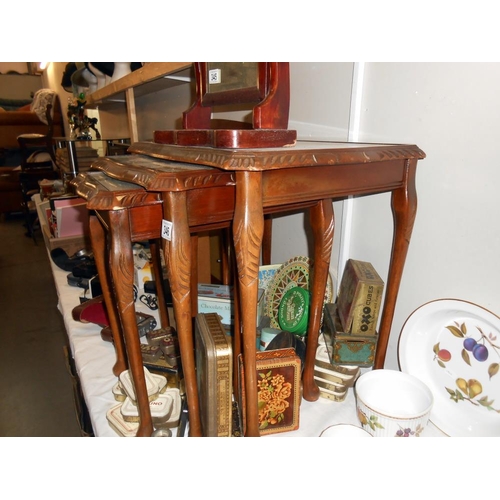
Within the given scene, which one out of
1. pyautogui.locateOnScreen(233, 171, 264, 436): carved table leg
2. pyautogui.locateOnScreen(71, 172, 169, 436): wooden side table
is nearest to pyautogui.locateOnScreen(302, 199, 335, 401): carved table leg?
pyautogui.locateOnScreen(233, 171, 264, 436): carved table leg

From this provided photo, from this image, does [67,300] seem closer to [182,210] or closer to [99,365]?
[99,365]

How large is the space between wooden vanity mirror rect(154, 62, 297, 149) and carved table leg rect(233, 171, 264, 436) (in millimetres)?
94

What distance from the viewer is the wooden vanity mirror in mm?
610

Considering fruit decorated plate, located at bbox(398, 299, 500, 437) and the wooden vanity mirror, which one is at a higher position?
the wooden vanity mirror

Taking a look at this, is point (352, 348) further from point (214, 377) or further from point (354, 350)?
point (214, 377)

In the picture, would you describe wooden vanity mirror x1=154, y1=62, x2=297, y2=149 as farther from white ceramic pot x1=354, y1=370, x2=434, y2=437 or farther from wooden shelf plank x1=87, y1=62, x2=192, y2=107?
white ceramic pot x1=354, y1=370, x2=434, y2=437

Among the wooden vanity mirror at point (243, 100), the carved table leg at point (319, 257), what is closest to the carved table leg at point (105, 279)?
the wooden vanity mirror at point (243, 100)

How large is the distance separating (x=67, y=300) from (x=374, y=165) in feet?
3.83

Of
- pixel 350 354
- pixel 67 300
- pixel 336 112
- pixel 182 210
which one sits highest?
pixel 336 112

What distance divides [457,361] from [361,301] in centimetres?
22

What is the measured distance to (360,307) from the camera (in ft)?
2.84

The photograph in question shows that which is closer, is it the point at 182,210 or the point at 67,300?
the point at 182,210

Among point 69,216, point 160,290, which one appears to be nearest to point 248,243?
point 160,290

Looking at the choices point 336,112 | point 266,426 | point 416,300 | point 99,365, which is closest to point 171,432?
point 266,426
